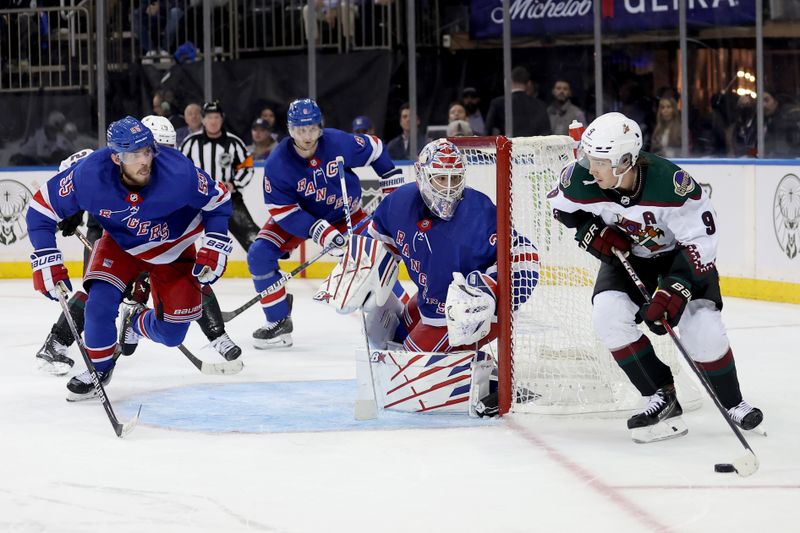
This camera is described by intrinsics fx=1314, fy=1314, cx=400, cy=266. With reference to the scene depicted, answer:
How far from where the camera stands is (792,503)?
2910 mm

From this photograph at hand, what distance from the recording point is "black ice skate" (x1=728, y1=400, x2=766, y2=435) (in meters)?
3.53

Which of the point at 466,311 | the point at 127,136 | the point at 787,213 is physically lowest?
the point at 466,311

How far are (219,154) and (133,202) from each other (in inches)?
126

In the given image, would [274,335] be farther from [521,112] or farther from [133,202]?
[521,112]

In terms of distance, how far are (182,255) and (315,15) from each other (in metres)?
4.26

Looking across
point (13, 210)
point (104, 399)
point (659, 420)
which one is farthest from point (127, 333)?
point (13, 210)

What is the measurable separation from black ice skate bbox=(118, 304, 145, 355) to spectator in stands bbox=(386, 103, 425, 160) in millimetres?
3866

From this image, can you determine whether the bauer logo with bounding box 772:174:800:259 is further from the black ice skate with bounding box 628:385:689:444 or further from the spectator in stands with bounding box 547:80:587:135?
the black ice skate with bounding box 628:385:689:444

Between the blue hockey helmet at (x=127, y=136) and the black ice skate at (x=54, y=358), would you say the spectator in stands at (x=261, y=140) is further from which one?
the blue hockey helmet at (x=127, y=136)

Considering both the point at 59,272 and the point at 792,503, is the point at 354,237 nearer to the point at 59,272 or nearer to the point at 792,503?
the point at 59,272

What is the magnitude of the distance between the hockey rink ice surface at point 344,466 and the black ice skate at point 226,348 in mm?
96

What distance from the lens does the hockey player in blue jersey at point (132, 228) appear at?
4.14 m

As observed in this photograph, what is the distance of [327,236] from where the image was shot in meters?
5.36

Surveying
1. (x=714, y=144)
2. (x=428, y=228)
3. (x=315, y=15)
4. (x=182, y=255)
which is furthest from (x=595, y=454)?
(x=315, y=15)
